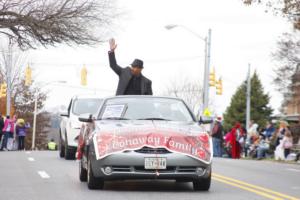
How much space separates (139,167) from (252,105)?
251ft

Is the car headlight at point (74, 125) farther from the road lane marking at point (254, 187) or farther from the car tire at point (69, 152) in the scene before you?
the road lane marking at point (254, 187)

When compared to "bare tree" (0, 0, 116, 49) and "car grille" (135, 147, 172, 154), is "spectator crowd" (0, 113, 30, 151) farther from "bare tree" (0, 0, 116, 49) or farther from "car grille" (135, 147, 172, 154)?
"car grille" (135, 147, 172, 154)

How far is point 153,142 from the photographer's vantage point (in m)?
10.4

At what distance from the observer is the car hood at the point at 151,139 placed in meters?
10.5

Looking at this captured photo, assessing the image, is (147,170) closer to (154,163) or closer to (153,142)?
(154,163)

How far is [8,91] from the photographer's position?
51250 mm

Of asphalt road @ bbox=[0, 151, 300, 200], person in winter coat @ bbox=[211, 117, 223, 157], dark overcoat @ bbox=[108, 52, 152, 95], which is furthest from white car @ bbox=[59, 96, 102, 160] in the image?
person in winter coat @ bbox=[211, 117, 223, 157]

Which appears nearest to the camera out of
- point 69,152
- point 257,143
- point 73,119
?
point 69,152

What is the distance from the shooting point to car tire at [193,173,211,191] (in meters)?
10.8

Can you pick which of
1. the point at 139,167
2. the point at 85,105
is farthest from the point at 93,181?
the point at 85,105

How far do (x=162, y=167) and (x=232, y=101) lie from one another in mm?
77659

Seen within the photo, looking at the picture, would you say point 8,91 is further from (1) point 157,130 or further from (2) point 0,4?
(1) point 157,130

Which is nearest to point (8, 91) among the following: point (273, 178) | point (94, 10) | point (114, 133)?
point (94, 10)

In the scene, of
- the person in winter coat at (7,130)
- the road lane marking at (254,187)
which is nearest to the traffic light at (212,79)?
the person in winter coat at (7,130)
